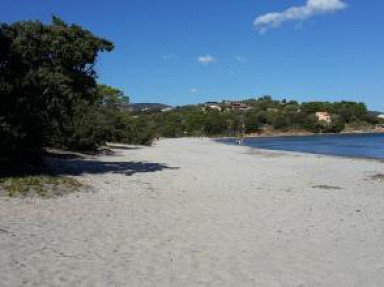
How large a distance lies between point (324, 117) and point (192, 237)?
177 metres

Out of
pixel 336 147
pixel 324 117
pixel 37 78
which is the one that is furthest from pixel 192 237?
pixel 324 117

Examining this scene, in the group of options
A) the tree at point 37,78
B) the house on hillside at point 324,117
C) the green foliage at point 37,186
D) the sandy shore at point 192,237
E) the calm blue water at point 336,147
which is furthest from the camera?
the house on hillside at point 324,117

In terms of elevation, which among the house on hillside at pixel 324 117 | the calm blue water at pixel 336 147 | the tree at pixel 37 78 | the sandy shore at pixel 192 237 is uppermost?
the house on hillside at pixel 324 117

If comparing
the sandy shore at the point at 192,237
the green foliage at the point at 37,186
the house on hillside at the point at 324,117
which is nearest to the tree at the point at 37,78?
the green foliage at the point at 37,186

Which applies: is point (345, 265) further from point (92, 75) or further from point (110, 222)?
point (92, 75)

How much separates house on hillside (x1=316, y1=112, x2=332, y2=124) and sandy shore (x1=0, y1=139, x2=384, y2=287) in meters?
160

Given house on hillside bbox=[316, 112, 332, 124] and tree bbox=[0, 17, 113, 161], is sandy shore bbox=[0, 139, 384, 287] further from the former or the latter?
house on hillside bbox=[316, 112, 332, 124]

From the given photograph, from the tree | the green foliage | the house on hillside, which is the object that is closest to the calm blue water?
the tree

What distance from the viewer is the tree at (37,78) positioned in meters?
18.0

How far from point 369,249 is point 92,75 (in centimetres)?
1574

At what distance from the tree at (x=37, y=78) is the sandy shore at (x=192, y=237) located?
8.94 feet

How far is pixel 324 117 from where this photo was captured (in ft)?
596

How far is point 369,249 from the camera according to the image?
10172 millimetres

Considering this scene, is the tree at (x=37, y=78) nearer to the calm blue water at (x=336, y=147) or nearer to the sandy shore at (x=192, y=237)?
the sandy shore at (x=192, y=237)
